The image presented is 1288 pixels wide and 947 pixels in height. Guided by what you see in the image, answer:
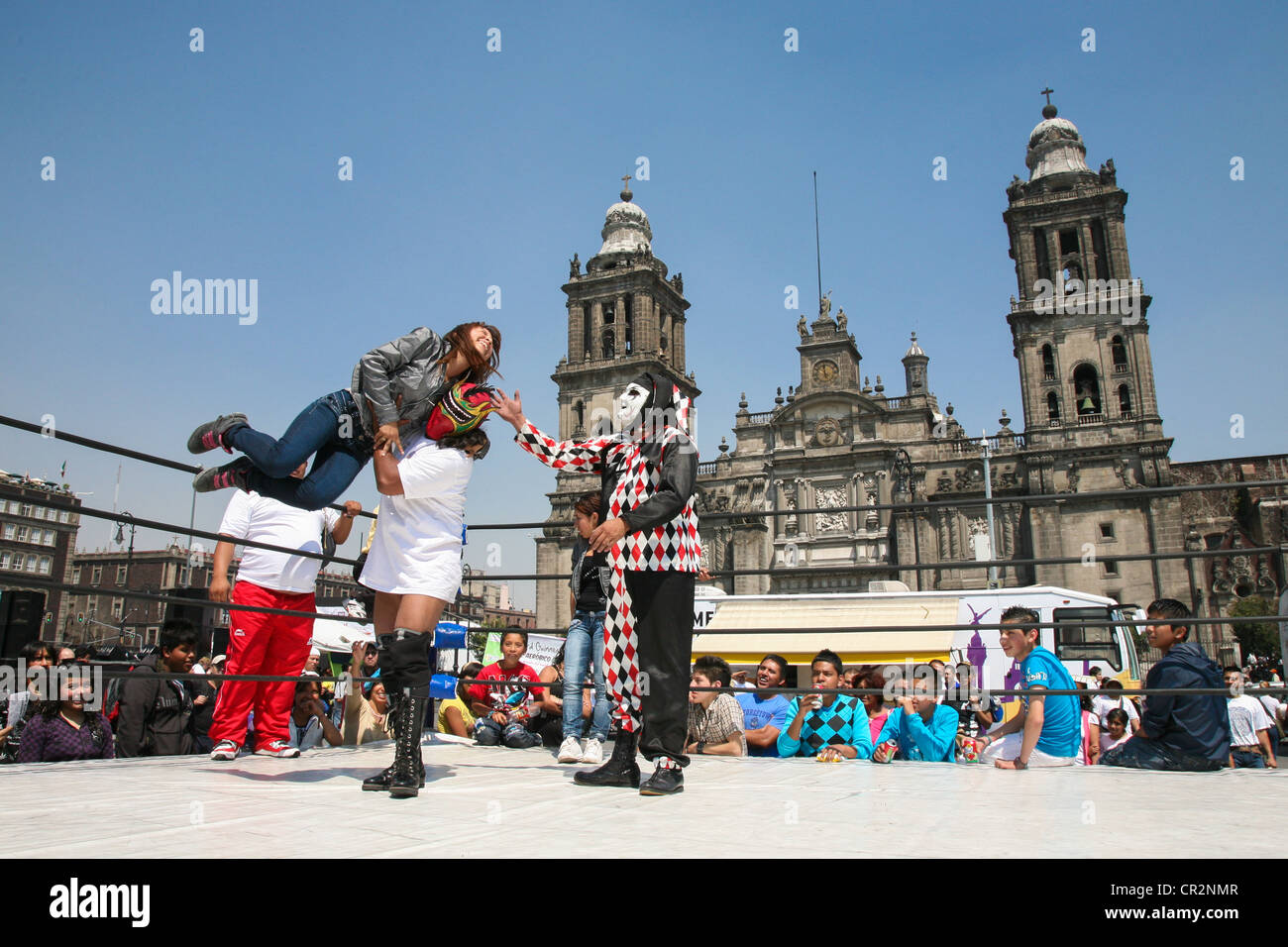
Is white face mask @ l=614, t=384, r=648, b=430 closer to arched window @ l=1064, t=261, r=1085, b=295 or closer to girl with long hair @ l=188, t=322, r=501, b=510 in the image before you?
girl with long hair @ l=188, t=322, r=501, b=510

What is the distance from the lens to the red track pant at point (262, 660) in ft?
14.3

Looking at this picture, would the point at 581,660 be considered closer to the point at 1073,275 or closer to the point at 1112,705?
the point at 1112,705

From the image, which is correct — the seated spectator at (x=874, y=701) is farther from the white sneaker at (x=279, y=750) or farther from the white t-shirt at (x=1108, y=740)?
the white sneaker at (x=279, y=750)

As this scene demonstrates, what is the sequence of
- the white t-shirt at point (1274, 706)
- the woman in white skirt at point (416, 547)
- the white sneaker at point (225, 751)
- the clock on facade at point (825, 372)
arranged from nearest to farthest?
the woman in white skirt at point (416, 547)
the white sneaker at point (225, 751)
the white t-shirt at point (1274, 706)
the clock on facade at point (825, 372)

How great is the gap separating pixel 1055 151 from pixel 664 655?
43.4 metres

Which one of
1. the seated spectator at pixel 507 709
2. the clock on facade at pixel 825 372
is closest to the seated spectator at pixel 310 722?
the seated spectator at pixel 507 709

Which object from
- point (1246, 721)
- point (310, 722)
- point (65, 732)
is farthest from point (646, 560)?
point (1246, 721)

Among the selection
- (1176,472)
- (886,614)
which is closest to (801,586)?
(1176,472)

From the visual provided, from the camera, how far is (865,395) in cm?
4109

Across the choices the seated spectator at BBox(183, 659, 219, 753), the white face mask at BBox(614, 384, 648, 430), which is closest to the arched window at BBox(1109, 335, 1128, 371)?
the white face mask at BBox(614, 384, 648, 430)

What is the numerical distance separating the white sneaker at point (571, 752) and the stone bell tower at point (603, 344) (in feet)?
123

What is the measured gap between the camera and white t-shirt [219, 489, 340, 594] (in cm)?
451

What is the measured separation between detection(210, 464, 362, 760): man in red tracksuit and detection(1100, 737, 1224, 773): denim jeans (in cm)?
453
